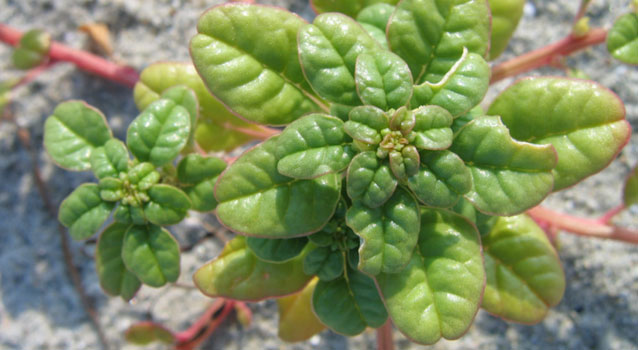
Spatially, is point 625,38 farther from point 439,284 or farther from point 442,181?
point 439,284

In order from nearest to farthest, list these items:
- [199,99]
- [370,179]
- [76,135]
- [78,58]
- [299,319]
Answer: [370,179], [76,135], [199,99], [299,319], [78,58]

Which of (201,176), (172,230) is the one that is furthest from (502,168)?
(172,230)

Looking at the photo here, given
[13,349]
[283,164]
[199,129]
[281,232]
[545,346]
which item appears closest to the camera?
[283,164]

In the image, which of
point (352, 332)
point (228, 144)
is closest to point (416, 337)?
point (352, 332)

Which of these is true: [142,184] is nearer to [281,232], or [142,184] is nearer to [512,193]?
[281,232]

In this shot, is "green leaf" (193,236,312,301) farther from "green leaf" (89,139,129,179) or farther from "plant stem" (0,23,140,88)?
"plant stem" (0,23,140,88)

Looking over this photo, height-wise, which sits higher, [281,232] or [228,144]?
[281,232]

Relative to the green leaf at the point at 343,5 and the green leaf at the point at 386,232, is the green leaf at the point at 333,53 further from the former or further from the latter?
the green leaf at the point at 343,5
